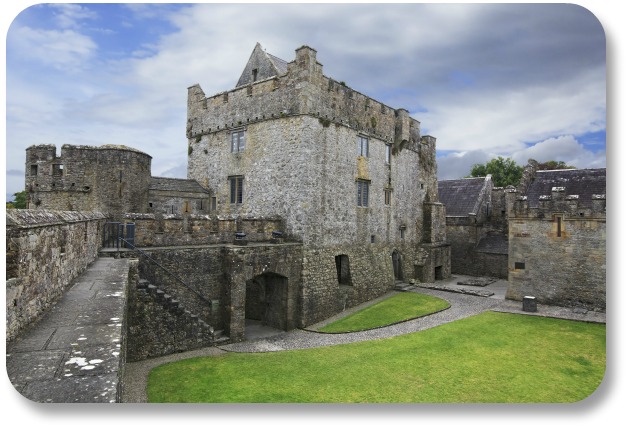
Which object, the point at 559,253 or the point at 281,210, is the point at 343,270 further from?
the point at 559,253

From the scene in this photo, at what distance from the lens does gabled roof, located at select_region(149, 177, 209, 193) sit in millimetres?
19203

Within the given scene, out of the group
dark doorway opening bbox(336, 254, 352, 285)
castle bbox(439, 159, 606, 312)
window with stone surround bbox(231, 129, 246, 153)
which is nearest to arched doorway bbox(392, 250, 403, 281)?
dark doorway opening bbox(336, 254, 352, 285)

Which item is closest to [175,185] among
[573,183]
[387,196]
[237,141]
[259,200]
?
[237,141]

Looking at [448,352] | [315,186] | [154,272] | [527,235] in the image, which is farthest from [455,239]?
[154,272]

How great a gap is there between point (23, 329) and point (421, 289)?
19978 mm

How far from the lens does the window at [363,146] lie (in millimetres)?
20484

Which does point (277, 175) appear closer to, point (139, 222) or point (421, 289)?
point (139, 222)

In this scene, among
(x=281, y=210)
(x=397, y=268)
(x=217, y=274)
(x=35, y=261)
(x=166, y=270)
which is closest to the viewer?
(x=35, y=261)

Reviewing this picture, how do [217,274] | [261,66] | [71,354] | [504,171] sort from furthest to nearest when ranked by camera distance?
1. [504,171]
2. [261,66]
3. [217,274]
4. [71,354]

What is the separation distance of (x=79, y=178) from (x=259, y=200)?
7.90m

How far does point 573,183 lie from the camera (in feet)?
62.6

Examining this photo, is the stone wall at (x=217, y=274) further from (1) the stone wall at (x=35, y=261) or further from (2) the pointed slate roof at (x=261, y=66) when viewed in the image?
(2) the pointed slate roof at (x=261, y=66)

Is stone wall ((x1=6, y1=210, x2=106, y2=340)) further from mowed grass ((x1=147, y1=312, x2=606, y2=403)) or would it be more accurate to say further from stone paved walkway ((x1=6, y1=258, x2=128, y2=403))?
mowed grass ((x1=147, y1=312, x2=606, y2=403))

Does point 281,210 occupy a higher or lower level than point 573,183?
lower
